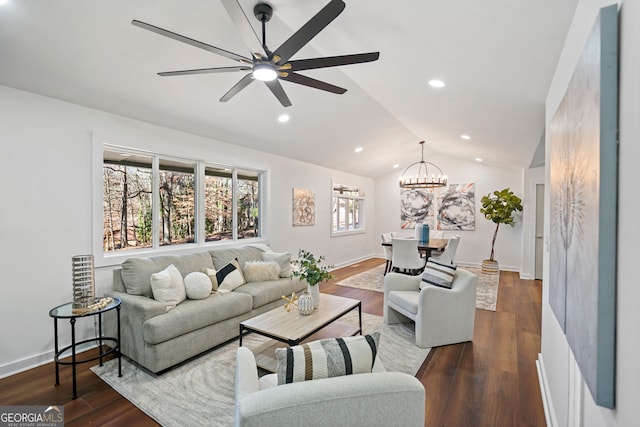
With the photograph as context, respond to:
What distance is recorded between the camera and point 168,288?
9.78 ft

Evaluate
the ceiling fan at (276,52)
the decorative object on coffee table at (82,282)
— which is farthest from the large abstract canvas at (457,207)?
the decorative object on coffee table at (82,282)

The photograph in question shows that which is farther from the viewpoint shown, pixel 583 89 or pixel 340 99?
pixel 340 99

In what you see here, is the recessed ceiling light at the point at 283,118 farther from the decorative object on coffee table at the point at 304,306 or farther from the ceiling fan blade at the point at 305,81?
the decorative object on coffee table at the point at 304,306

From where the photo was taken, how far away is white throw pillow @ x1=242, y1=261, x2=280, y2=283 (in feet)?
13.2

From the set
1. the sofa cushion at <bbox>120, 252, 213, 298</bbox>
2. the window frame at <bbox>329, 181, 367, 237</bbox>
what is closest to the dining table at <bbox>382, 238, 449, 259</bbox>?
the window frame at <bbox>329, 181, 367, 237</bbox>

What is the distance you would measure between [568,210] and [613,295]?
0.57 m

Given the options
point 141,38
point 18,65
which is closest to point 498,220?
point 141,38

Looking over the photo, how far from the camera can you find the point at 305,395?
1.14 m

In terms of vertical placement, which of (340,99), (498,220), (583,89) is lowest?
(498,220)

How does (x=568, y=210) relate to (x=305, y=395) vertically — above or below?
above

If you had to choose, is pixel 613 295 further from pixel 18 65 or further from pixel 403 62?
pixel 18 65

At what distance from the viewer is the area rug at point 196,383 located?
2137mm

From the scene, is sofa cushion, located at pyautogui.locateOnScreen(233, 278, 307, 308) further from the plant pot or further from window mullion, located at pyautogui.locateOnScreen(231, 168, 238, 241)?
the plant pot

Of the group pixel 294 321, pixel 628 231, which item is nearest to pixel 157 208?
pixel 294 321
